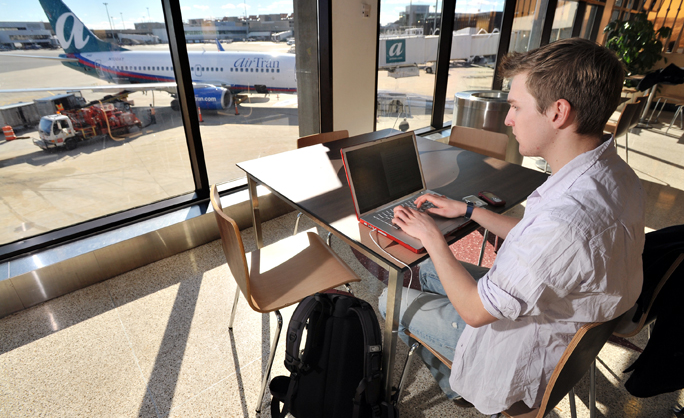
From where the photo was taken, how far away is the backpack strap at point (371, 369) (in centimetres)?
123

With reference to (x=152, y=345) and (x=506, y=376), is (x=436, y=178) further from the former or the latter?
(x=152, y=345)

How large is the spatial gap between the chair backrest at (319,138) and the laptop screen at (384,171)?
39.7 inches

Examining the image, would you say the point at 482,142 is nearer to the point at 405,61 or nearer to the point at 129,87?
the point at 405,61

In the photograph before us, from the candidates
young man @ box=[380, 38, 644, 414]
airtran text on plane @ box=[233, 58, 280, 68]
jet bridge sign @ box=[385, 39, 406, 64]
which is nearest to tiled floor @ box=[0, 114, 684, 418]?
young man @ box=[380, 38, 644, 414]

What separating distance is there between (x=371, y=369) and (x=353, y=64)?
2.59 metres

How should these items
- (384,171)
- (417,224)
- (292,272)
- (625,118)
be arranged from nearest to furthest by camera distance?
(417,224) → (384,171) → (292,272) → (625,118)

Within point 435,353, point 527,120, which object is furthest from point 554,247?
point 435,353

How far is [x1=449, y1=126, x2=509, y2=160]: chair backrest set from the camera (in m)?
2.29

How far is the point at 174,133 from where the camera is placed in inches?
103

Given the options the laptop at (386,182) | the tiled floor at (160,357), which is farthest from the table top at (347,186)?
the tiled floor at (160,357)

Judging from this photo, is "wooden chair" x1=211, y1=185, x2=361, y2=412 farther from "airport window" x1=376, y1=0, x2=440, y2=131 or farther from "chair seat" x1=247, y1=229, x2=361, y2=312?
"airport window" x1=376, y1=0, x2=440, y2=131

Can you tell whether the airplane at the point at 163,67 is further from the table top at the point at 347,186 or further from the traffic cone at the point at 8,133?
the table top at the point at 347,186

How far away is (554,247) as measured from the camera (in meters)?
0.74

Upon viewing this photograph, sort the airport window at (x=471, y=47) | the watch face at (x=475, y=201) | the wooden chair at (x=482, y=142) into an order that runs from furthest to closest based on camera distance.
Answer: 1. the airport window at (x=471, y=47)
2. the wooden chair at (x=482, y=142)
3. the watch face at (x=475, y=201)
